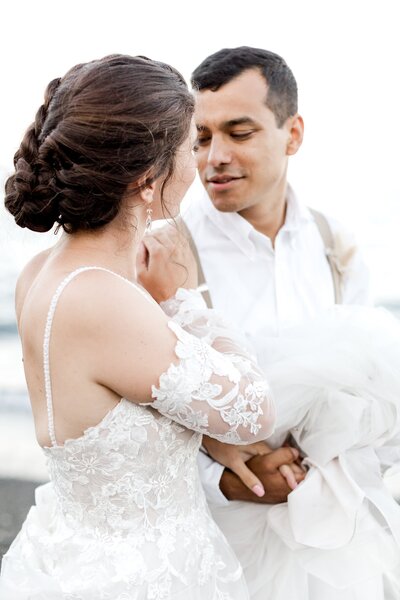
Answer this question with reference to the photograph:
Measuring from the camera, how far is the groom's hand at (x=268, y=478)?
2234mm

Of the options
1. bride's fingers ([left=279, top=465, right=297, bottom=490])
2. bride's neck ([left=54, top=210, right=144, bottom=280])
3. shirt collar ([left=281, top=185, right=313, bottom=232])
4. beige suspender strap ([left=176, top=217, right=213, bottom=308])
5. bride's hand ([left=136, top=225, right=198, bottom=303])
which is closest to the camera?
bride's neck ([left=54, top=210, right=144, bottom=280])

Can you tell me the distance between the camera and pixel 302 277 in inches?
104

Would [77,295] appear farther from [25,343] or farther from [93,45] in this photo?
[93,45]

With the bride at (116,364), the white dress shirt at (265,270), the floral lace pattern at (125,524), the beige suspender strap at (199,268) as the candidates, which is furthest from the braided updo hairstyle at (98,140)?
the white dress shirt at (265,270)

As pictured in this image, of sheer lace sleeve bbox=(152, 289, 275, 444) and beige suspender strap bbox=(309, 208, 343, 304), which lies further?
beige suspender strap bbox=(309, 208, 343, 304)

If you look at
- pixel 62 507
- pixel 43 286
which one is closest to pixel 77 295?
pixel 43 286

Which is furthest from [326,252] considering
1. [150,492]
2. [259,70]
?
[150,492]

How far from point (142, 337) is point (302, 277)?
3.71 ft

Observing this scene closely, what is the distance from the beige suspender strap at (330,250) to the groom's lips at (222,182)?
1.19 ft

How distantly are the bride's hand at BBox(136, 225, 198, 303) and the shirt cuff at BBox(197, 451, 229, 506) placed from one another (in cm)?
55

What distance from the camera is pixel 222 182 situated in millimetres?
2545

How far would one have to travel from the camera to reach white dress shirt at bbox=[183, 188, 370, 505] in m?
2.56

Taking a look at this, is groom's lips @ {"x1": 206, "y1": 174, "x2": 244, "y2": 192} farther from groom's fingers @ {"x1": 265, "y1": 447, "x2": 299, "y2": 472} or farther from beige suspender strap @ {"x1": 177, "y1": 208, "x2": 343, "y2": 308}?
groom's fingers @ {"x1": 265, "y1": 447, "x2": 299, "y2": 472}

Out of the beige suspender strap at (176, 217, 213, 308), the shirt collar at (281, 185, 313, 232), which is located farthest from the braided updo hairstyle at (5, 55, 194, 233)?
the shirt collar at (281, 185, 313, 232)
